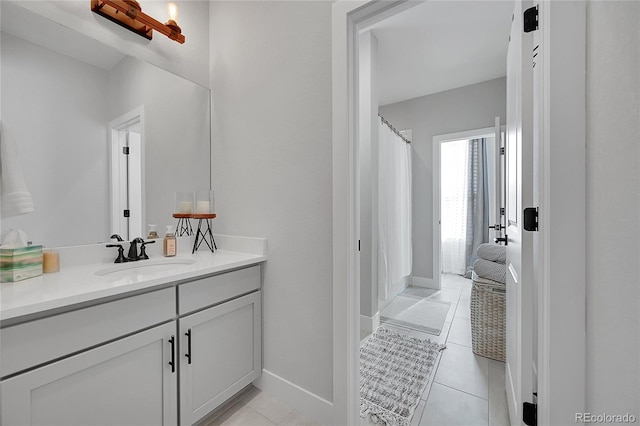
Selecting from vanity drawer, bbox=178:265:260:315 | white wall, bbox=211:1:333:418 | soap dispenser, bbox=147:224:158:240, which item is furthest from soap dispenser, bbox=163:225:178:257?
vanity drawer, bbox=178:265:260:315

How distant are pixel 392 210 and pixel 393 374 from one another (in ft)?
5.60

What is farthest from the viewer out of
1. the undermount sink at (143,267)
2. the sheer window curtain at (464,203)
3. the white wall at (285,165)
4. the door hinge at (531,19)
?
the sheer window curtain at (464,203)

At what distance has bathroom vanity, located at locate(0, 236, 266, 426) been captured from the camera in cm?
82

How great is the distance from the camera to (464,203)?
4582mm

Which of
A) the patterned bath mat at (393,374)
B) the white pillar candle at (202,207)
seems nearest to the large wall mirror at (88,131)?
the white pillar candle at (202,207)

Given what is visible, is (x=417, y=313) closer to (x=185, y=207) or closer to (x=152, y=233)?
(x=185, y=207)

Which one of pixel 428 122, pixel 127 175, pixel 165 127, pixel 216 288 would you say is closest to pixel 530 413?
pixel 216 288

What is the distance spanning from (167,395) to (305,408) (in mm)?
699

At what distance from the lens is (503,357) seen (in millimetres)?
1928

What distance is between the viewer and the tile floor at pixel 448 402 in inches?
55.2

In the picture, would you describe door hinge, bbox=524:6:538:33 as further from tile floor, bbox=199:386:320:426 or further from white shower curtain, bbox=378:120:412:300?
tile floor, bbox=199:386:320:426

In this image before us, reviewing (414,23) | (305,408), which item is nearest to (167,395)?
(305,408)

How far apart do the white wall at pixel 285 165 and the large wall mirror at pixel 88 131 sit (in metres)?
0.36

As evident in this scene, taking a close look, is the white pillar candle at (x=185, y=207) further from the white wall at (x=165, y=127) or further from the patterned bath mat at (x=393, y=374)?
the patterned bath mat at (x=393, y=374)
